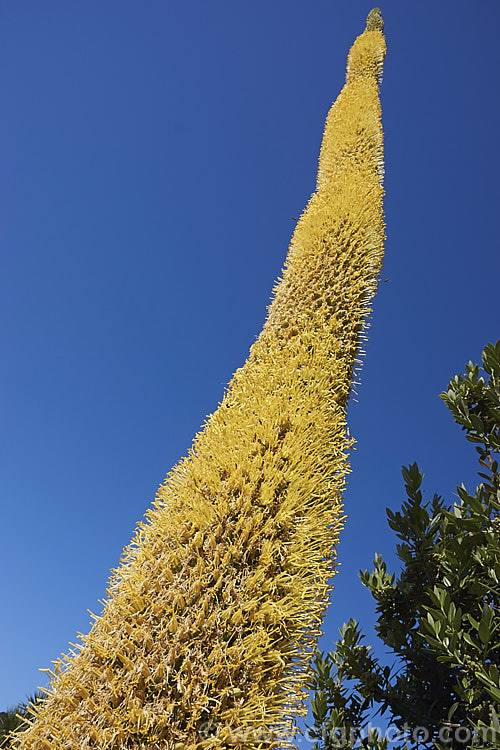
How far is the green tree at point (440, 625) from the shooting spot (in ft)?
8.54

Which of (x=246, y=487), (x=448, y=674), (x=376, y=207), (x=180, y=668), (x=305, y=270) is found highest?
(x=376, y=207)

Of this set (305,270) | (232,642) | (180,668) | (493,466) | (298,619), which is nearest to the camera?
(180,668)

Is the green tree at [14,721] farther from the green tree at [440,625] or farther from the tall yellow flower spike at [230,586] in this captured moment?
the green tree at [440,625]

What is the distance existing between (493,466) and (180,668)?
97.8 inches

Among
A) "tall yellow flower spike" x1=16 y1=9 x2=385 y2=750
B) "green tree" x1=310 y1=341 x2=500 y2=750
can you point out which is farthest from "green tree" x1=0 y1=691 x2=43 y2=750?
"green tree" x1=310 y1=341 x2=500 y2=750

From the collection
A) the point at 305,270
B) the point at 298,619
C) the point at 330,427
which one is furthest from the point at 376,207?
the point at 298,619

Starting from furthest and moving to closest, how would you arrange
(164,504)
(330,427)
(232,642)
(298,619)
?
(330,427), (164,504), (298,619), (232,642)

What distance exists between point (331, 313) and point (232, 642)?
2611 millimetres

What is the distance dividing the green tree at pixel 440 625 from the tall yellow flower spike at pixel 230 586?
909 mm

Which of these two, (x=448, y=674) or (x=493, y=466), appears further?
(x=493, y=466)

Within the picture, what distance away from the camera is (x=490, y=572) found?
267 cm

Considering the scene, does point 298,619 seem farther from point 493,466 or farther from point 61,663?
point 493,466

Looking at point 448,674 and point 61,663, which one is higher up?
point 61,663

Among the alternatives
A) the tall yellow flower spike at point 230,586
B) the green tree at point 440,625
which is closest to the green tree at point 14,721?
the tall yellow flower spike at point 230,586
